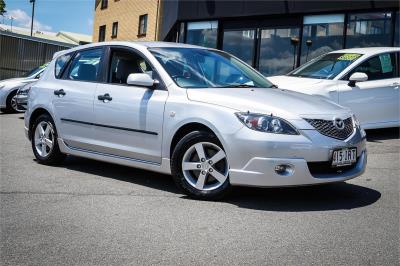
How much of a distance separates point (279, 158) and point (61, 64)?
11.9 feet

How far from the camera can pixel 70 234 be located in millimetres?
4168

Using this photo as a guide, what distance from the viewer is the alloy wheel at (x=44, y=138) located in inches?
279

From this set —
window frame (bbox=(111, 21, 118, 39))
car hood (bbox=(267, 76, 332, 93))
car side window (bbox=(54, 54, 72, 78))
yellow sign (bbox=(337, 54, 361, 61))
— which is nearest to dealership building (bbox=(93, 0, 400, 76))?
yellow sign (bbox=(337, 54, 361, 61))

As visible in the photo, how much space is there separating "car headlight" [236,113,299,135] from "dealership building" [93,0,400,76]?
11051 millimetres

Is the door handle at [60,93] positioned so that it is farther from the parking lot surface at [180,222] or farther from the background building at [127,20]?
the background building at [127,20]

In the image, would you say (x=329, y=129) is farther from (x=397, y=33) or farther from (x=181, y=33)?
(x=181, y=33)

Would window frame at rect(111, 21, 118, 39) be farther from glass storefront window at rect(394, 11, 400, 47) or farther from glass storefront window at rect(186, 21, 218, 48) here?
glass storefront window at rect(394, 11, 400, 47)

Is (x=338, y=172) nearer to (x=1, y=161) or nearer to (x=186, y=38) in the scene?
(x=1, y=161)

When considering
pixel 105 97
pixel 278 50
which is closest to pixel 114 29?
pixel 278 50

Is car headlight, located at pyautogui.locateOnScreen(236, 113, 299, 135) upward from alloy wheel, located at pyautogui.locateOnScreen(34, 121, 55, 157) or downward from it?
upward

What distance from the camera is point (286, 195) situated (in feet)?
18.5

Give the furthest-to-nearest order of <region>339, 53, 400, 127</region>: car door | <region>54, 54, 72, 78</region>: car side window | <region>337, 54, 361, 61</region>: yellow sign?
<region>337, 54, 361, 61</region>: yellow sign
<region>339, 53, 400, 127</region>: car door
<region>54, 54, 72, 78</region>: car side window

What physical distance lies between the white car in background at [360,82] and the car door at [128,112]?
11.3 ft

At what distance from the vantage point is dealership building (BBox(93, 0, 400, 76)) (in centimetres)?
1545
